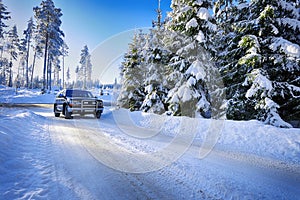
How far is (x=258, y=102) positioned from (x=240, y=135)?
2981mm

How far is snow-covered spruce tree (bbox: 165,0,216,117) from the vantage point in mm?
10773

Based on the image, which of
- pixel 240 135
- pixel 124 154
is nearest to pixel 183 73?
pixel 240 135

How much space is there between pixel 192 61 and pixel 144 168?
376 inches

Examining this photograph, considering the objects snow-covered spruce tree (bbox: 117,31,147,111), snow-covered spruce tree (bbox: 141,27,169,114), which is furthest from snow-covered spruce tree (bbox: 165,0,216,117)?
snow-covered spruce tree (bbox: 117,31,147,111)

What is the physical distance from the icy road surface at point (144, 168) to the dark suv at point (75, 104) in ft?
17.1

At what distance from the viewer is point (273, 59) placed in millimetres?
8984

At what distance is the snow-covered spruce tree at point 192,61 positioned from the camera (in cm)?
1077

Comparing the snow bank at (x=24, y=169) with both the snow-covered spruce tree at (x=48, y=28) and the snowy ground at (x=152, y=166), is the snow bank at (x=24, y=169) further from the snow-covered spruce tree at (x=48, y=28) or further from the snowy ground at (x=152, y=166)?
the snow-covered spruce tree at (x=48, y=28)

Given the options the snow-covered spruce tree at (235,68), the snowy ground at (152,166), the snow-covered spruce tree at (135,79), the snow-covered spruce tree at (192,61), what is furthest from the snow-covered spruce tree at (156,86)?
the snowy ground at (152,166)

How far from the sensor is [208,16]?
10461mm

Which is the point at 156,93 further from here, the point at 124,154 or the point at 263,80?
the point at 124,154

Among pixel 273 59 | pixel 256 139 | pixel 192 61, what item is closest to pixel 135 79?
pixel 192 61

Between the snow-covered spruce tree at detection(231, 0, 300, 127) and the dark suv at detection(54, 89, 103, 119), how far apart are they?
380 inches

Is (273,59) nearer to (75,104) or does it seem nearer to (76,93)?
(75,104)
